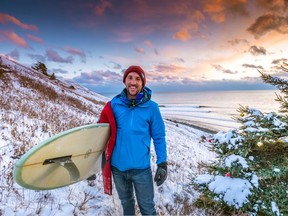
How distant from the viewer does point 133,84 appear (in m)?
3.53

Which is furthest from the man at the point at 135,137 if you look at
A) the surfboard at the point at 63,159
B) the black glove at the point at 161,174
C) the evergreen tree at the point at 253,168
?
the evergreen tree at the point at 253,168

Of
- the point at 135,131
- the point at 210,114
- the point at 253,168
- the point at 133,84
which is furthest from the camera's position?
the point at 210,114

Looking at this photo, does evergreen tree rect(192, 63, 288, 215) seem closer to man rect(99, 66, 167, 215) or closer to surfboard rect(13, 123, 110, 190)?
man rect(99, 66, 167, 215)

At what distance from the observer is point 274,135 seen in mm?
4438

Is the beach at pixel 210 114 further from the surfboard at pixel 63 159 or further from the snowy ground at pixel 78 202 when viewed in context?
the surfboard at pixel 63 159

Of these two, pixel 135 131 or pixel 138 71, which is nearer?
pixel 135 131

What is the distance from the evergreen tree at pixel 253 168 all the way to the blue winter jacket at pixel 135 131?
163 cm

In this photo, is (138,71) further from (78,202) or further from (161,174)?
(78,202)

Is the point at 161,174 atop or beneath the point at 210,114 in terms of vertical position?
atop

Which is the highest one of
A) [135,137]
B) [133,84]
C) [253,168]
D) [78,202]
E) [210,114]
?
[133,84]

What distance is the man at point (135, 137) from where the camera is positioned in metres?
3.43

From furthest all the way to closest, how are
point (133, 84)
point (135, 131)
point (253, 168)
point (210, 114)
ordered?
point (210, 114), point (253, 168), point (133, 84), point (135, 131)

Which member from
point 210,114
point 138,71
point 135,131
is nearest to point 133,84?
point 138,71

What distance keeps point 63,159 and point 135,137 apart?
1.09 m
